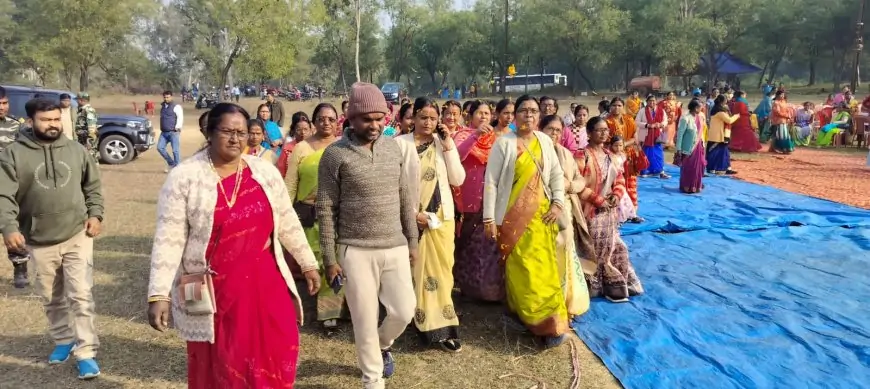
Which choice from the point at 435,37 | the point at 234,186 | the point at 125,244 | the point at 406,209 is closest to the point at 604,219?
the point at 406,209

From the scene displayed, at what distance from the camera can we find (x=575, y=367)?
3791 millimetres

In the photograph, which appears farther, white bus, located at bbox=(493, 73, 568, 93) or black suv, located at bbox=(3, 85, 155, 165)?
white bus, located at bbox=(493, 73, 568, 93)

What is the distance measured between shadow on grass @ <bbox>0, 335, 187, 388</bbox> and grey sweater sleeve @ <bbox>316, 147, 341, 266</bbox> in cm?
144

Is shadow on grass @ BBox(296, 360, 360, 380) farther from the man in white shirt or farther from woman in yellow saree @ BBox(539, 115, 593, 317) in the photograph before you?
the man in white shirt

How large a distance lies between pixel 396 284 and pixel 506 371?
1.09 metres

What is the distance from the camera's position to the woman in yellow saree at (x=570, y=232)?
4.21 m

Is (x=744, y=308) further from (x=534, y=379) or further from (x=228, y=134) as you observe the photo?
(x=228, y=134)

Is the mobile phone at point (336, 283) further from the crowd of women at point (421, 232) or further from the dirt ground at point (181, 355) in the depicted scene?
the dirt ground at point (181, 355)

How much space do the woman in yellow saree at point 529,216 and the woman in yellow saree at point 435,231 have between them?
0.28 meters

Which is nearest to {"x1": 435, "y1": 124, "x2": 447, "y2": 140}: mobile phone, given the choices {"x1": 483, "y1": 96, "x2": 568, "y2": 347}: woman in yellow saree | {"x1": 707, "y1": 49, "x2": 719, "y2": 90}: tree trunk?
{"x1": 483, "y1": 96, "x2": 568, "y2": 347}: woman in yellow saree

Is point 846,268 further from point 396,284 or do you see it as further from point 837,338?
point 396,284

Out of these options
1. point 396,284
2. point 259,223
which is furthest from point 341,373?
point 259,223

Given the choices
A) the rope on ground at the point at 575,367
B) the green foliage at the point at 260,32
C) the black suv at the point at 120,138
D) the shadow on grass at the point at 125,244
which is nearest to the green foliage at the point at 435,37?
the green foliage at the point at 260,32

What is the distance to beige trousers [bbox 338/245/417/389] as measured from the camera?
3.06m
